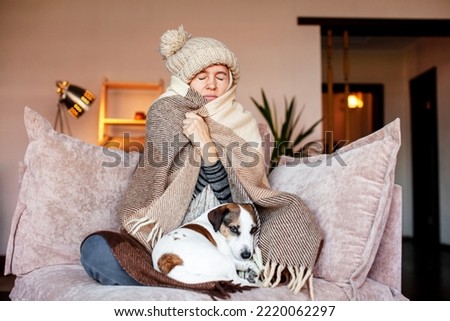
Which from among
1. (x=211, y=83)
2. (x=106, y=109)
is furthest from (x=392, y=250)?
→ (x=106, y=109)

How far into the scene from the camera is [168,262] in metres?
1.36

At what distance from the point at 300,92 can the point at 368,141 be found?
3073 millimetres

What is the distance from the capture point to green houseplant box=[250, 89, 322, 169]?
13.0 ft

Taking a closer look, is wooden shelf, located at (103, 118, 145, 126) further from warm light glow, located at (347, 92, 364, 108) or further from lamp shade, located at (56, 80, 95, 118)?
warm light glow, located at (347, 92, 364, 108)

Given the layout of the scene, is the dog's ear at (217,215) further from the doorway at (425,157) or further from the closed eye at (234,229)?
the doorway at (425,157)

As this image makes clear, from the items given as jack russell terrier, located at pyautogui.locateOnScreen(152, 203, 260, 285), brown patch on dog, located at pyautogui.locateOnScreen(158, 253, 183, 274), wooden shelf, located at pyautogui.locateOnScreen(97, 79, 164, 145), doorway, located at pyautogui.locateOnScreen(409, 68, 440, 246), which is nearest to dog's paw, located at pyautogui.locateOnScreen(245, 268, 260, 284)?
jack russell terrier, located at pyautogui.locateOnScreen(152, 203, 260, 285)

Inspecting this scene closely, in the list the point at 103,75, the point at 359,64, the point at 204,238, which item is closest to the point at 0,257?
the point at 103,75

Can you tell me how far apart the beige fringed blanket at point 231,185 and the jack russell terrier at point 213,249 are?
2.7 inches

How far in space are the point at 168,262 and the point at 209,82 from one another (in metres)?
0.80

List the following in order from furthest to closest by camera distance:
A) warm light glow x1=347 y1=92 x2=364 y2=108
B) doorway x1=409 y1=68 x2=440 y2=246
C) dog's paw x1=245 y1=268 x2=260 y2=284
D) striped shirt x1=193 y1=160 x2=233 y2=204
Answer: warm light glow x1=347 y1=92 x2=364 y2=108 < doorway x1=409 y1=68 x2=440 y2=246 < striped shirt x1=193 y1=160 x2=233 y2=204 < dog's paw x1=245 y1=268 x2=260 y2=284

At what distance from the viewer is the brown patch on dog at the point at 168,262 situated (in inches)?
52.9

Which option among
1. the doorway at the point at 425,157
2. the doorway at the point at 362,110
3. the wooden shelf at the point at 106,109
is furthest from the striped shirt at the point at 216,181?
the doorway at the point at 425,157

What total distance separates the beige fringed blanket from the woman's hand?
22mm

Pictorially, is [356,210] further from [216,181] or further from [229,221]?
[216,181]
